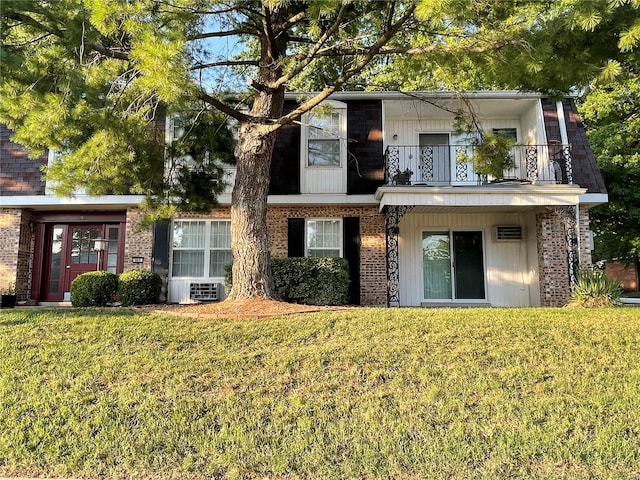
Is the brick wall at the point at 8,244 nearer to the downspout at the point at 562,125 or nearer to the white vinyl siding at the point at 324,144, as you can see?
the white vinyl siding at the point at 324,144

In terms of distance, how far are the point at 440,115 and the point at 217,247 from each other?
704 centimetres

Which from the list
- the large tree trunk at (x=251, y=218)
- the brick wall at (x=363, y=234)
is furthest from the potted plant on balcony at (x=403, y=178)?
the large tree trunk at (x=251, y=218)

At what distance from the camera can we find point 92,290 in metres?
10.3

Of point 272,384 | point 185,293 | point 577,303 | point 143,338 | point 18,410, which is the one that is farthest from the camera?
point 185,293

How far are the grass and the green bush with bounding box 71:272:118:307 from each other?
3.53m

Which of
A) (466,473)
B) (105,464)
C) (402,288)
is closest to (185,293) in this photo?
(402,288)

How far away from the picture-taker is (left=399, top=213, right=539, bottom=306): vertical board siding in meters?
12.7

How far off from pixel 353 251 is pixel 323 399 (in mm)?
7532

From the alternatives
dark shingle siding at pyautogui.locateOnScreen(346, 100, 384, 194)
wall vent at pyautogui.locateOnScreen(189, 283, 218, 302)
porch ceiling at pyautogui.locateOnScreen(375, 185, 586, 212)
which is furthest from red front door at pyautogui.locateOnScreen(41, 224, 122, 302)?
porch ceiling at pyautogui.locateOnScreen(375, 185, 586, 212)

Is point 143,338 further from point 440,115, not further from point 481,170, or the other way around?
point 440,115

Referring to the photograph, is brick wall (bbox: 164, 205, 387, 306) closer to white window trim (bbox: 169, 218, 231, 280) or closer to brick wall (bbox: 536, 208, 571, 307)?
white window trim (bbox: 169, 218, 231, 280)

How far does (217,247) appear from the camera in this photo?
1257 centimetres

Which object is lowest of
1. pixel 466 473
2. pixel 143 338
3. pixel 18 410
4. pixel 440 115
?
pixel 466 473

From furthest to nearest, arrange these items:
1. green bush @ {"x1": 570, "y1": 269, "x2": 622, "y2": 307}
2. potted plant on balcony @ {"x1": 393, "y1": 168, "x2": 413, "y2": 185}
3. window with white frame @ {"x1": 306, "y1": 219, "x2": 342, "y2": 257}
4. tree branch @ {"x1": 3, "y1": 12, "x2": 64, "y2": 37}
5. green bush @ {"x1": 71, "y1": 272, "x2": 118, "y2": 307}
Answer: window with white frame @ {"x1": 306, "y1": 219, "x2": 342, "y2": 257} → potted plant on balcony @ {"x1": 393, "y1": 168, "x2": 413, "y2": 185} → green bush @ {"x1": 71, "y1": 272, "x2": 118, "y2": 307} → green bush @ {"x1": 570, "y1": 269, "x2": 622, "y2": 307} → tree branch @ {"x1": 3, "y1": 12, "x2": 64, "y2": 37}
